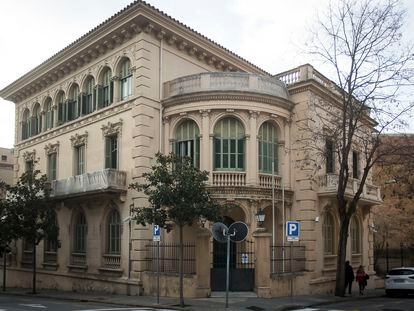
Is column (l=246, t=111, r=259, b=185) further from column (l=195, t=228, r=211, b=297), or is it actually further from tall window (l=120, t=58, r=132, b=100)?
tall window (l=120, t=58, r=132, b=100)

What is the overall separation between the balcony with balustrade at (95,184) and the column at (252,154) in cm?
547

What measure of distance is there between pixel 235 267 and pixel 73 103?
516 inches

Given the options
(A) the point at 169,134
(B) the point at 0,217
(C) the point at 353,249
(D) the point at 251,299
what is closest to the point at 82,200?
(B) the point at 0,217

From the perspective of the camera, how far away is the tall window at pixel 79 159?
27922 millimetres

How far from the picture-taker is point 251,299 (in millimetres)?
20156

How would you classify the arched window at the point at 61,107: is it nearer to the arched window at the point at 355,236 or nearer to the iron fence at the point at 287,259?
the iron fence at the point at 287,259

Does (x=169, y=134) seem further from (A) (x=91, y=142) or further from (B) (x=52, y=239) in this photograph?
(B) (x=52, y=239)

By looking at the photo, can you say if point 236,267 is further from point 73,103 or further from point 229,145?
point 73,103

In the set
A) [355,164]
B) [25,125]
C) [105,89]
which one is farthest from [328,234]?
[25,125]

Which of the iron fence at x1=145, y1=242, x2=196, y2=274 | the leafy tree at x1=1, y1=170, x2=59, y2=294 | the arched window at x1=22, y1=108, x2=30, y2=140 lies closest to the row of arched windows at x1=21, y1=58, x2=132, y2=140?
the arched window at x1=22, y1=108, x2=30, y2=140

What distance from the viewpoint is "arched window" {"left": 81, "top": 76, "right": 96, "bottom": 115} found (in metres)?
27.6

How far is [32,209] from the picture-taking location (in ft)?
85.7

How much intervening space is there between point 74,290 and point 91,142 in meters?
7.30

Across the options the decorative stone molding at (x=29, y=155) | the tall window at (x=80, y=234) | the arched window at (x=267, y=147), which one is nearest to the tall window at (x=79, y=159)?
the tall window at (x=80, y=234)
